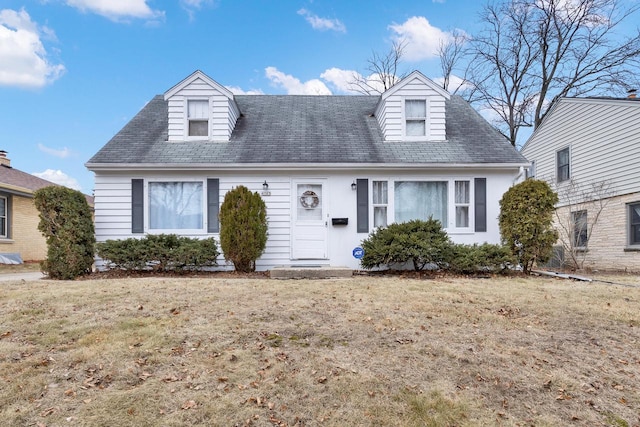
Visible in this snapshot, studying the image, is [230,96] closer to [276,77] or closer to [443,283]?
[443,283]

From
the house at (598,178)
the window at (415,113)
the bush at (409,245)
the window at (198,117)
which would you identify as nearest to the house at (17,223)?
the window at (198,117)

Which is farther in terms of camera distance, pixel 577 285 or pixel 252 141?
pixel 252 141

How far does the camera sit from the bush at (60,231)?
7465mm

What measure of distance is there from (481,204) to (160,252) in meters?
7.78

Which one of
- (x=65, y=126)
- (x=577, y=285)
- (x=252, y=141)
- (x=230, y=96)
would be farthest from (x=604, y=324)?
(x=65, y=126)

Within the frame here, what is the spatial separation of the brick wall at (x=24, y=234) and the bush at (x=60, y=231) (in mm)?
7591

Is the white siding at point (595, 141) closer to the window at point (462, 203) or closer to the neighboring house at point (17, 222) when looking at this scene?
the window at point (462, 203)

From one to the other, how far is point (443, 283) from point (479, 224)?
116 inches

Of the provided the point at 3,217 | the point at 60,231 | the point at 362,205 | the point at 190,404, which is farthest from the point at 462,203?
the point at 3,217

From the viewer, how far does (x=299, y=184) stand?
354 inches

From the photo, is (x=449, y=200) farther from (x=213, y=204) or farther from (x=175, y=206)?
(x=175, y=206)

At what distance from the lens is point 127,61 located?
15367 mm

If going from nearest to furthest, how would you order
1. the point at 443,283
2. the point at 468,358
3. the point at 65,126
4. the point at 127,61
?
the point at 468,358 < the point at 443,283 < the point at 127,61 < the point at 65,126

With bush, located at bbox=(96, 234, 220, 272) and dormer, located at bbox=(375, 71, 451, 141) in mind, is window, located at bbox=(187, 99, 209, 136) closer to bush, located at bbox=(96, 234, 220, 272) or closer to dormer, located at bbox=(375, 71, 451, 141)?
bush, located at bbox=(96, 234, 220, 272)
